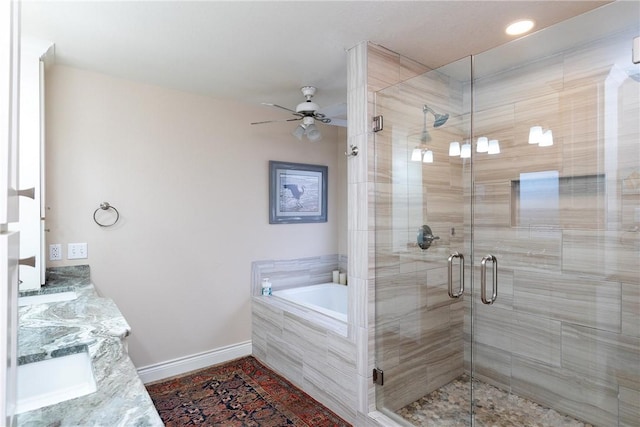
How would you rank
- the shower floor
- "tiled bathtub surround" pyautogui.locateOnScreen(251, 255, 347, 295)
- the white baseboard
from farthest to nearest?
"tiled bathtub surround" pyautogui.locateOnScreen(251, 255, 347, 295) < the white baseboard < the shower floor

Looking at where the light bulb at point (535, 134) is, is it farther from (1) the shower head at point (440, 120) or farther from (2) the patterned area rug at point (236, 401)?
(2) the patterned area rug at point (236, 401)

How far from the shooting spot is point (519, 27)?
2.04m

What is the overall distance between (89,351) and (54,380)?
17 centimetres

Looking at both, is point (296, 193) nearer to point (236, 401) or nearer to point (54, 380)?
point (236, 401)

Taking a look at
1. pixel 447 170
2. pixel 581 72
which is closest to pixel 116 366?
pixel 447 170

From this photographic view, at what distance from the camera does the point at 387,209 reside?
2.32 m

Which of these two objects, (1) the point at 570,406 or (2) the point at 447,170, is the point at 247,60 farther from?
(1) the point at 570,406

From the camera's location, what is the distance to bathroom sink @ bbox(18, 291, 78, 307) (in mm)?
2144

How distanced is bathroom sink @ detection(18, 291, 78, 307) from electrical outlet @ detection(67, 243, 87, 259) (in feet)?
1.10

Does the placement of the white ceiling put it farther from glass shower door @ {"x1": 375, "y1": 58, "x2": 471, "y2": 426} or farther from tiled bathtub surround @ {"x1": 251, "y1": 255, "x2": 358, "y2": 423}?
tiled bathtub surround @ {"x1": 251, "y1": 255, "x2": 358, "y2": 423}

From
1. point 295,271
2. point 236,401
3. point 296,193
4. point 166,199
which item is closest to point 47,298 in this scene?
point 166,199

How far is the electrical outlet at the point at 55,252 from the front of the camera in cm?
247

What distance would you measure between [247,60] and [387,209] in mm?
1373

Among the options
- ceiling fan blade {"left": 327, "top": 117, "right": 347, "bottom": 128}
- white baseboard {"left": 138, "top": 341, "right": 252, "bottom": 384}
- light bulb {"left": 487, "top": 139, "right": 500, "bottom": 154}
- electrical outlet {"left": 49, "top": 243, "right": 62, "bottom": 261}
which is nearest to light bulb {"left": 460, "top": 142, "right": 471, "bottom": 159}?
light bulb {"left": 487, "top": 139, "right": 500, "bottom": 154}
